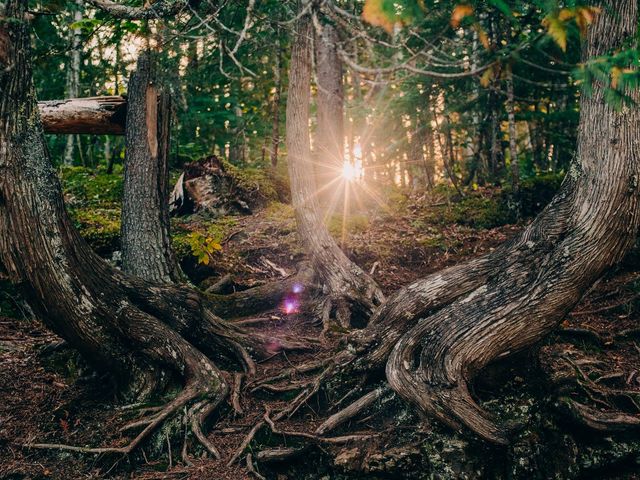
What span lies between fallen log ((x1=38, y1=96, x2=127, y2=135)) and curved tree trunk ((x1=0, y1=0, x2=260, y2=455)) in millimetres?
2601

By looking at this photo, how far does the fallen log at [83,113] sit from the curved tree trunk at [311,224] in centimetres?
272

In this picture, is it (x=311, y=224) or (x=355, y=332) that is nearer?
(x=355, y=332)

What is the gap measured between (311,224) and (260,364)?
266cm

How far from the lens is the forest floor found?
4.47 metres

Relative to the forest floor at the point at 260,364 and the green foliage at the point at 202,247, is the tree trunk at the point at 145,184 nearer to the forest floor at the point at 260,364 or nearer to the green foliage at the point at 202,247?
the green foliage at the point at 202,247

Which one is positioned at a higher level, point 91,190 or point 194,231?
point 91,190

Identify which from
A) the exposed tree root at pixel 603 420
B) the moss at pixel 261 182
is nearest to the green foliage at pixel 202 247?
the moss at pixel 261 182

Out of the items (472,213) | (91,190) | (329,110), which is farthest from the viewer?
(91,190)

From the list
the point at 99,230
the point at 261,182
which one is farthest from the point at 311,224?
the point at 261,182

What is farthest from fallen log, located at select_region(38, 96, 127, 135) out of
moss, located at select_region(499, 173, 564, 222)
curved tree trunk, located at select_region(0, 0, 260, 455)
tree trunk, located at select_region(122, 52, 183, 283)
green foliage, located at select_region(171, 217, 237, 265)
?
moss, located at select_region(499, 173, 564, 222)

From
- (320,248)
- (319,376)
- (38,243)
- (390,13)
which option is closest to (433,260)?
(320,248)

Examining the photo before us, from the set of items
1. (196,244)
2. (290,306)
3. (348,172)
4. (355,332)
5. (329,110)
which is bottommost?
(290,306)

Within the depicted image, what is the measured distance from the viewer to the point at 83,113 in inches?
270

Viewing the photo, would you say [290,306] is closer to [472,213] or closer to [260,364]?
[260,364]
